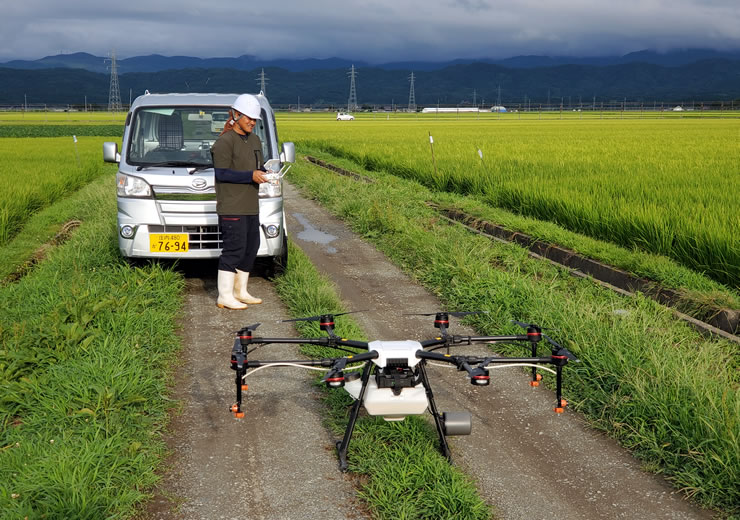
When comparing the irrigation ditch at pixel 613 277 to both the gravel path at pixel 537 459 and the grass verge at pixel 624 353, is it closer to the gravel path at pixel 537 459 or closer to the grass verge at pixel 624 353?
the grass verge at pixel 624 353

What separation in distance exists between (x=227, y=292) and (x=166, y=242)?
100 cm

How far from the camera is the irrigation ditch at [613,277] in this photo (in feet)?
18.6

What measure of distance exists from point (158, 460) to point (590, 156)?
53.9 feet

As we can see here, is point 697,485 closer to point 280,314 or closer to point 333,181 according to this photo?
point 280,314

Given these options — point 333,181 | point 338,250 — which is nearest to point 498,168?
point 333,181

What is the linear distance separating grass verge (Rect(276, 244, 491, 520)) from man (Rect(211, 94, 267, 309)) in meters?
2.34

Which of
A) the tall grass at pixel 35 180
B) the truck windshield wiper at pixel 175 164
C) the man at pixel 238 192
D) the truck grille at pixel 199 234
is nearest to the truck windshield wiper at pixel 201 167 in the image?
the truck windshield wiper at pixel 175 164

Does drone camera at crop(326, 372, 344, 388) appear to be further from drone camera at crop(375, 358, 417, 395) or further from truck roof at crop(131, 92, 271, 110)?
truck roof at crop(131, 92, 271, 110)

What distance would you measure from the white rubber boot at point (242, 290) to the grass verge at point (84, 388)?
1.97ft

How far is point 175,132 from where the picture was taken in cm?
782

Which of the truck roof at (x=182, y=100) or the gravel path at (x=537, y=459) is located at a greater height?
the truck roof at (x=182, y=100)

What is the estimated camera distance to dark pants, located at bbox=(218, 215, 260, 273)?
256 inches

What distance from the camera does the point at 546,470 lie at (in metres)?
3.73

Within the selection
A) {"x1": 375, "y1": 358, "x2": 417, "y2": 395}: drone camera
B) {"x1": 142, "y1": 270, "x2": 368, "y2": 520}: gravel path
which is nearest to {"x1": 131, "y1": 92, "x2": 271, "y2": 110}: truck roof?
{"x1": 142, "y1": 270, "x2": 368, "y2": 520}: gravel path
